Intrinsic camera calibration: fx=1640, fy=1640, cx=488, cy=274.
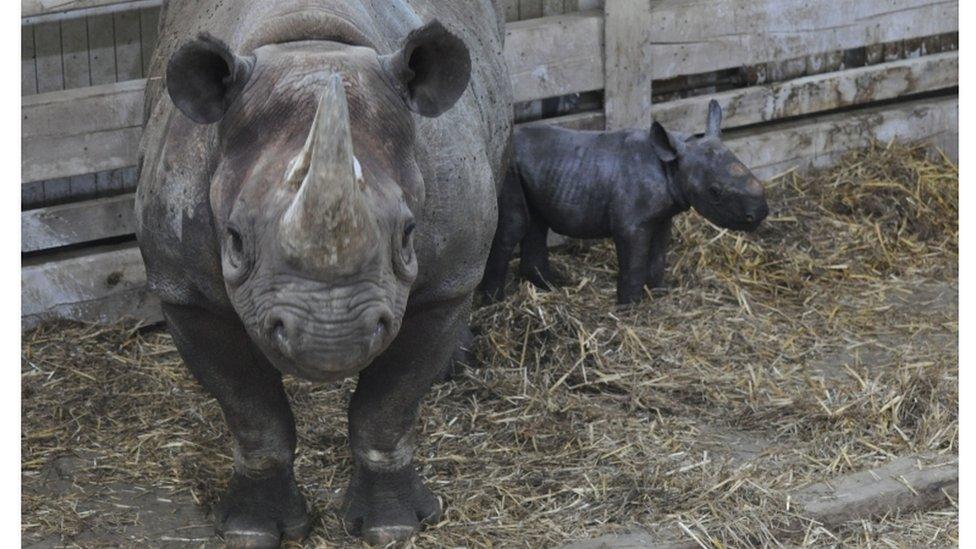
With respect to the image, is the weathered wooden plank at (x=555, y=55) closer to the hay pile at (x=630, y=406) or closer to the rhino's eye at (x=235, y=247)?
the hay pile at (x=630, y=406)

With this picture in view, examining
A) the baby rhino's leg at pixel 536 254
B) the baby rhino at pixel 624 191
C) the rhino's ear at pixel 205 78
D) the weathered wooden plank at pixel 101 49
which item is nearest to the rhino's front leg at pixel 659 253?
the baby rhino at pixel 624 191

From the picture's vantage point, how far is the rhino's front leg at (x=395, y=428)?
4.68 meters

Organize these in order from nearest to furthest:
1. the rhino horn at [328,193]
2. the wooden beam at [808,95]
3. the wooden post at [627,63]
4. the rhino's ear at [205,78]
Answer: the rhino horn at [328,193] → the rhino's ear at [205,78] → the wooden post at [627,63] → the wooden beam at [808,95]

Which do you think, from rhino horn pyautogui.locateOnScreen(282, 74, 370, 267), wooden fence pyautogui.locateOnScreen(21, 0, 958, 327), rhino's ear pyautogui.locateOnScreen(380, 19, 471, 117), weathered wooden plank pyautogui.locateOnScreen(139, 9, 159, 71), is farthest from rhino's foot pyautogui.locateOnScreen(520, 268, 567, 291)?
rhino horn pyautogui.locateOnScreen(282, 74, 370, 267)

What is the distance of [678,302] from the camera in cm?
668

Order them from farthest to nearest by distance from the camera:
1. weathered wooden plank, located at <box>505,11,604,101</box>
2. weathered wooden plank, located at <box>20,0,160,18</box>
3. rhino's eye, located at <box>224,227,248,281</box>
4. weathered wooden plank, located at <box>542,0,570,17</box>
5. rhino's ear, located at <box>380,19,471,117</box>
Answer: weathered wooden plank, located at <box>542,0,570,17</box>, weathered wooden plank, located at <box>505,11,604,101</box>, weathered wooden plank, located at <box>20,0,160,18</box>, rhino's ear, located at <box>380,19,471,117</box>, rhino's eye, located at <box>224,227,248,281</box>

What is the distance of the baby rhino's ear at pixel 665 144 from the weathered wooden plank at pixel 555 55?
26.1 inches

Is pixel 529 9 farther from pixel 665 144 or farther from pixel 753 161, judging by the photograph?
pixel 753 161

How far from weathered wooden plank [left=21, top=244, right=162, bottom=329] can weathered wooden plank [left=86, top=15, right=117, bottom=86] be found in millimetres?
670

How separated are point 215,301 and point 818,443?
2.23 meters

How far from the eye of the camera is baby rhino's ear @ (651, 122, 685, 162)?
6.48 m

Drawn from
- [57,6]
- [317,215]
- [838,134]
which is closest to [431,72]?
[317,215]

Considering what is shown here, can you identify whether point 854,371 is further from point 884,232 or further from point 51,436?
point 51,436

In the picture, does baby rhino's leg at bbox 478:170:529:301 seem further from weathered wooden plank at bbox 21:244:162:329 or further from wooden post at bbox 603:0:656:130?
weathered wooden plank at bbox 21:244:162:329
